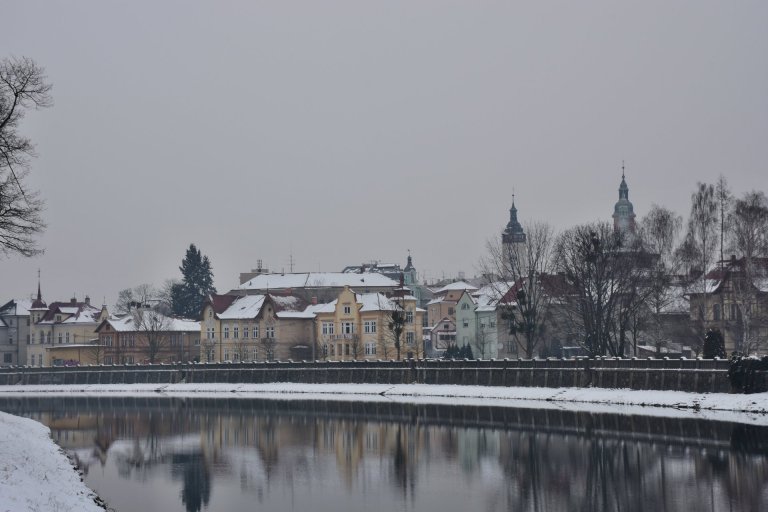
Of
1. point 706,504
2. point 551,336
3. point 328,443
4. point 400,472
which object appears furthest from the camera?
point 551,336

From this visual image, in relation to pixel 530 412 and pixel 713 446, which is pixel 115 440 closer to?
pixel 530 412

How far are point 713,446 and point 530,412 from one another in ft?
70.1

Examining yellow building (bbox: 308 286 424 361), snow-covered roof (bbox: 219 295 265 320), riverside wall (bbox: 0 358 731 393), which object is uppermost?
snow-covered roof (bbox: 219 295 265 320)

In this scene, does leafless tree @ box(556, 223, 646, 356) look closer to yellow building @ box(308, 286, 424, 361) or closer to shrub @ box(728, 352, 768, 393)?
shrub @ box(728, 352, 768, 393)

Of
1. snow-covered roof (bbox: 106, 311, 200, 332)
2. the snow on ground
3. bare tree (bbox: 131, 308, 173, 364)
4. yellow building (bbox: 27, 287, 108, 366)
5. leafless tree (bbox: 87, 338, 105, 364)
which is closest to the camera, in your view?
the snow on ground

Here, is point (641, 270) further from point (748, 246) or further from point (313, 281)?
point (313, 281)

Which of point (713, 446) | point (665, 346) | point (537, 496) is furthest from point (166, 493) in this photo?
point (665, 346)

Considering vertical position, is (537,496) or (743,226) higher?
(743,226)

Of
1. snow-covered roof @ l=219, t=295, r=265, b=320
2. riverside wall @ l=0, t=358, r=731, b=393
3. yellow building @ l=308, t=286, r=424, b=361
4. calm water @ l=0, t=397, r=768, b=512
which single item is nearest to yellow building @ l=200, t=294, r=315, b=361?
snow-covered roof @ l=219, t=295, r=265, b=320

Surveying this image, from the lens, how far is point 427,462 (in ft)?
147

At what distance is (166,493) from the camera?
38938mm

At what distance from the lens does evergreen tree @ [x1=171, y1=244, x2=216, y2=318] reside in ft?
557

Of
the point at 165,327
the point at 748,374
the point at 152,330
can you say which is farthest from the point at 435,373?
the point at 165,327

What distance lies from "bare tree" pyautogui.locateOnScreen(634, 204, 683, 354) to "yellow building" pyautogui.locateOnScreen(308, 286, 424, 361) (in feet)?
118
